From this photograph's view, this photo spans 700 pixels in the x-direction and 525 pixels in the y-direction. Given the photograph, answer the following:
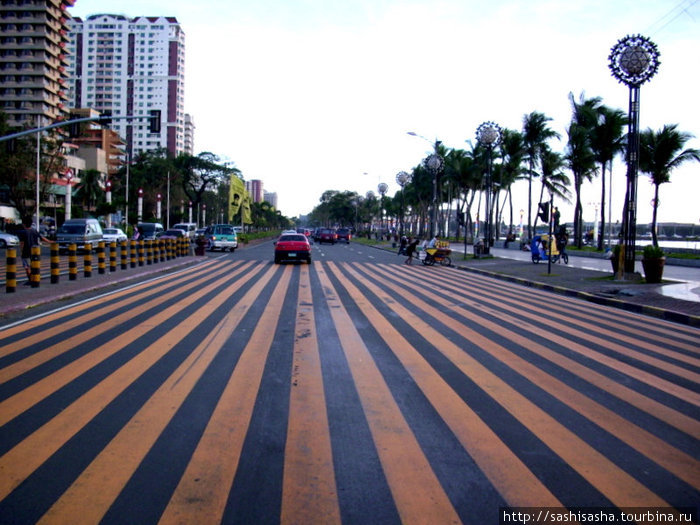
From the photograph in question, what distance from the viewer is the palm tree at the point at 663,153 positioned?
135ft

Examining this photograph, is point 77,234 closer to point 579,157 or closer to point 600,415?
point 600,415

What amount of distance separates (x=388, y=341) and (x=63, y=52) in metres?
96.7

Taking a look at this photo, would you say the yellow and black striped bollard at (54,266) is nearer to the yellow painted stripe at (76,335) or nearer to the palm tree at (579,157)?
the yellow painted stripe at (76,335)

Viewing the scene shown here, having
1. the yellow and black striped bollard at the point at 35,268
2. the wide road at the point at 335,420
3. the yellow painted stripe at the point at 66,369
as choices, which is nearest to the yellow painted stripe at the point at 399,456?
the wide road at the point at 335,420

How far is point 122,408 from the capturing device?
5227mm

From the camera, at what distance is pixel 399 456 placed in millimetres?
4250

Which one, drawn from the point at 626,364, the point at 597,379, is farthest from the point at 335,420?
the point at 626,364

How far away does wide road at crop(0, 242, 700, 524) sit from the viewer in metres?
3.60

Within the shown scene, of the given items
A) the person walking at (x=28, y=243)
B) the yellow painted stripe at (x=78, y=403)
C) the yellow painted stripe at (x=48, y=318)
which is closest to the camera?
the yellow painted stripe at (x=78, y=403)

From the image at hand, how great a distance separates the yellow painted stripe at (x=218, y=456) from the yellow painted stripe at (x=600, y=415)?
313 cm

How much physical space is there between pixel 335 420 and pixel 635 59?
768 inches

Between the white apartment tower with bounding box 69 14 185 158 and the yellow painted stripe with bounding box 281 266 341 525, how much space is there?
496 ft

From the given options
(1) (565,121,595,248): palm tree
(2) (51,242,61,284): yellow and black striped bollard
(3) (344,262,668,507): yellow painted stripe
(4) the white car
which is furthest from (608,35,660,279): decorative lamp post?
(4) the white car

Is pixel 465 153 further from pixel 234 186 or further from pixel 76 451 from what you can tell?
pixel 76 451
